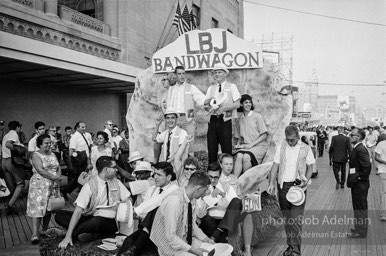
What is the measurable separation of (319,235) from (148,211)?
3696 millimetres

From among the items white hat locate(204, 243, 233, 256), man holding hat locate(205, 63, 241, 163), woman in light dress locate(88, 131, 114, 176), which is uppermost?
man holding hat locate(205, 63, 241, 163)

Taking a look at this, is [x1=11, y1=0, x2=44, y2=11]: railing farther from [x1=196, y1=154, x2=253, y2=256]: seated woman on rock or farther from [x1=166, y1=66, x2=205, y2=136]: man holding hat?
[x1=196, y1=154, x2=253, y2=256]: seated woman on rock

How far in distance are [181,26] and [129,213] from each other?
12.6 meters

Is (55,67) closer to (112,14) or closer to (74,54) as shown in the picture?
(74,54)

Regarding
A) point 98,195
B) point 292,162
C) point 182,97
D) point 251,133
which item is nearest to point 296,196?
point 292,162

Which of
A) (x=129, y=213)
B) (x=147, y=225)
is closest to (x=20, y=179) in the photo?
(x=129, y=213)

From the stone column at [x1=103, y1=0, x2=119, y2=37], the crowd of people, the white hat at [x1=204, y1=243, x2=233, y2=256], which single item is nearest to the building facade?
the stone column at [x1=103, y1=0, x2=119, y2=37]

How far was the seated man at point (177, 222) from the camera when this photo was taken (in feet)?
12.9

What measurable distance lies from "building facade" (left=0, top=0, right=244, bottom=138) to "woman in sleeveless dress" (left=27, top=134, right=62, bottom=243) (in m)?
3.35

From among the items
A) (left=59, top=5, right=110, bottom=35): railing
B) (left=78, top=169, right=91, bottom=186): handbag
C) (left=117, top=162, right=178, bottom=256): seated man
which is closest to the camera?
(left=117, top=162, right=178, bottom=256): seated man

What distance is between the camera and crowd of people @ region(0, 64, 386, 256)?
4.22m

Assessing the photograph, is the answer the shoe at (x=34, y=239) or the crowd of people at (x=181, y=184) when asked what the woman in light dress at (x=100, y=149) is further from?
the shoe at (x=34, y=239)

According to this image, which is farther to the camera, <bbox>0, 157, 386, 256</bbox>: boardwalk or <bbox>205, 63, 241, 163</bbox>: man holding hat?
<bbox>205, 63, 241, 163</bbox>: man holding hat

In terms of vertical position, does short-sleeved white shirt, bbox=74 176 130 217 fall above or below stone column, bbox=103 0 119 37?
below
